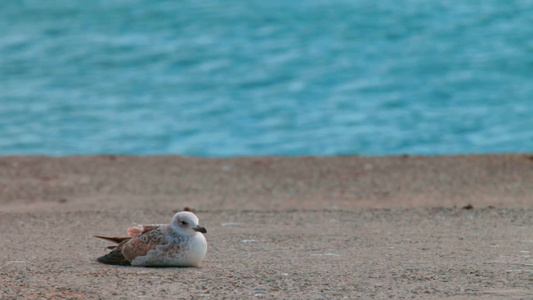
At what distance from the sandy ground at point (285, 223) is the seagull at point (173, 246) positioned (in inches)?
5.3

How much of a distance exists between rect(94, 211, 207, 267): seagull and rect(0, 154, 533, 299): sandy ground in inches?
5.3

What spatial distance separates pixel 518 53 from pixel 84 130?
13.6 meters

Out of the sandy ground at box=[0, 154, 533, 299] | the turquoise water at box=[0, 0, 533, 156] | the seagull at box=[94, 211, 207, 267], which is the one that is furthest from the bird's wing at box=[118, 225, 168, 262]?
the turquoise water at box=[0, 0, 533, 156]

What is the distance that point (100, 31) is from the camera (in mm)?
31109

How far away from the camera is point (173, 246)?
6840mm

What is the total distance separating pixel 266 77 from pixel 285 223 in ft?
54.1

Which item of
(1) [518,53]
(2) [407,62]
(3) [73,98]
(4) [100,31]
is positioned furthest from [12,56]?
(1) [518,53]

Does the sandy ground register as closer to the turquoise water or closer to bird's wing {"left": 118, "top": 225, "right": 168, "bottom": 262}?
bird's wing {"left": 118, "top": 225, "right": 168, "bottom": 262}

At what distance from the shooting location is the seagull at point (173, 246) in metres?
6.83

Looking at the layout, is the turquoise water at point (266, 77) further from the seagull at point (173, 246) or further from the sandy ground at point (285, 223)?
the seagull at point (173, 246)

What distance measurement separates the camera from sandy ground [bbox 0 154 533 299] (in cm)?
629

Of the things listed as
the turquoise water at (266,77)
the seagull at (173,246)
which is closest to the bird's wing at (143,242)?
the seagull at (173,246)

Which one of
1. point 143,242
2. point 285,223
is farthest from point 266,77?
point 143,242

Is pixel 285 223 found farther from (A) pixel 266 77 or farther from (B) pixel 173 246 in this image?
(A) pixel 266 77
